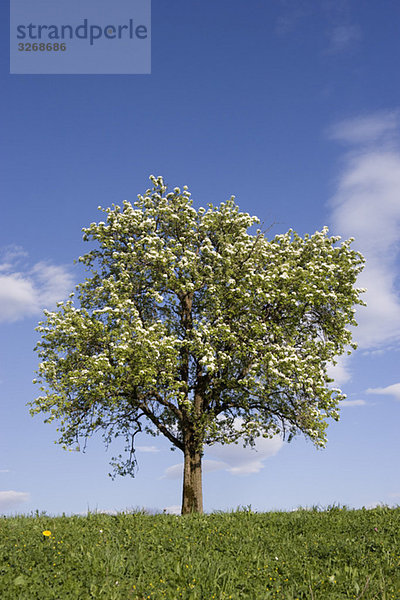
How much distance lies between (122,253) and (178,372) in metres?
5.98

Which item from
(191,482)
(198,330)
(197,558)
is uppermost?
(198,330)

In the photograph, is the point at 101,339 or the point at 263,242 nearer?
the point at 101,339

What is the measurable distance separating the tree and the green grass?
280 inches

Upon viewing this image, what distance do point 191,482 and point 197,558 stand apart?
11.2 m

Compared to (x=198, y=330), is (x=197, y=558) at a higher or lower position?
lower

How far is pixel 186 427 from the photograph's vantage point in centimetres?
2225

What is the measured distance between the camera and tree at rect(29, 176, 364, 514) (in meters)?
20.7

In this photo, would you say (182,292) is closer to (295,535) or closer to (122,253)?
(122,253)

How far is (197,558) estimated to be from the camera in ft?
34.7

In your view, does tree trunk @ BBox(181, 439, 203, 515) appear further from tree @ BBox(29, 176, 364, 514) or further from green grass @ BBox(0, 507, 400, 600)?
green grass @ BBox(0, 507, 400, 600)

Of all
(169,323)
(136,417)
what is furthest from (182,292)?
(136,417)

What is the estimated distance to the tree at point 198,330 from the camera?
2070 cm

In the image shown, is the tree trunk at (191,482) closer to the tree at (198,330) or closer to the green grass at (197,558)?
the tree at (198,330)

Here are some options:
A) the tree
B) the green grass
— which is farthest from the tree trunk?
the green grass
